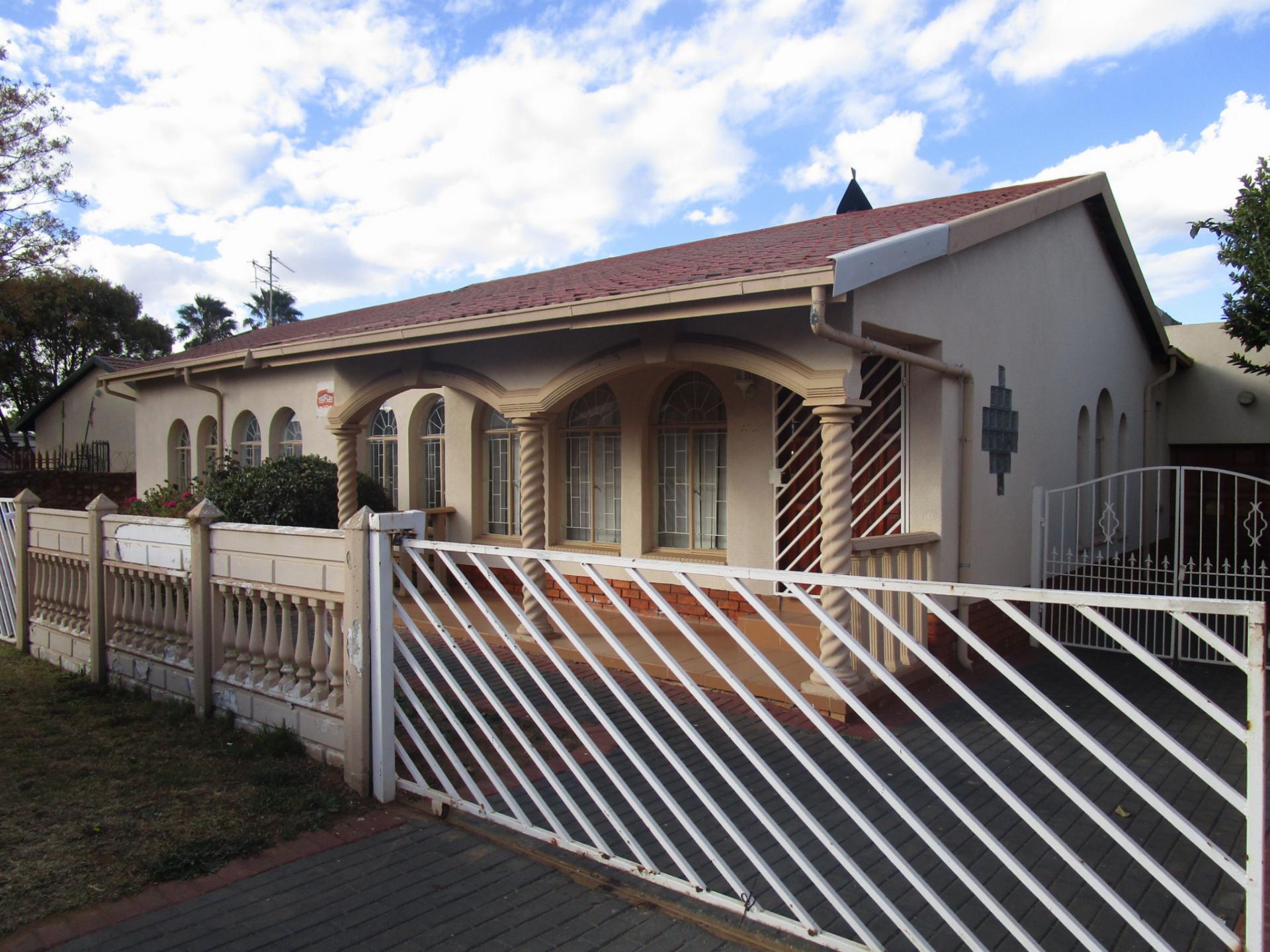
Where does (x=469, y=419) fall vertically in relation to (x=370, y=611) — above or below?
above

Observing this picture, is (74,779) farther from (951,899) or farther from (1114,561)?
(1114,561)

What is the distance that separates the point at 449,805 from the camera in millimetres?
4285

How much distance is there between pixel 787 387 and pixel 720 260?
131cm

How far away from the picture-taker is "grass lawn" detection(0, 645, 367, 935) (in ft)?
12.0

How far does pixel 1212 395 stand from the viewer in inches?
536

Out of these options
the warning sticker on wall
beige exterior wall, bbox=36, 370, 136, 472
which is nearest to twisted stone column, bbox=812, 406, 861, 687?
the warning sticker on wall

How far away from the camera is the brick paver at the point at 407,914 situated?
3162mm

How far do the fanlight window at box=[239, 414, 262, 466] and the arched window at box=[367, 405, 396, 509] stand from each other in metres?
2.79

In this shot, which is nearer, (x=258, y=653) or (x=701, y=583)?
(x=258, y=653)

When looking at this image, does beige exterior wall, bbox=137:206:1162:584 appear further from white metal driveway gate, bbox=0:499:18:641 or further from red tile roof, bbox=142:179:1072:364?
white metal driveway gate, bbox=0:499:18:641

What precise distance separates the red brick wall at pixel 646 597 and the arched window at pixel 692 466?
59cm

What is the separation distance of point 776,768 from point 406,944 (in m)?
2.53

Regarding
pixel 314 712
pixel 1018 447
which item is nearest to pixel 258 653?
pixel 314 712

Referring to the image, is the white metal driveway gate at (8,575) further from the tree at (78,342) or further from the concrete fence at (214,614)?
the tree at (78,342)
